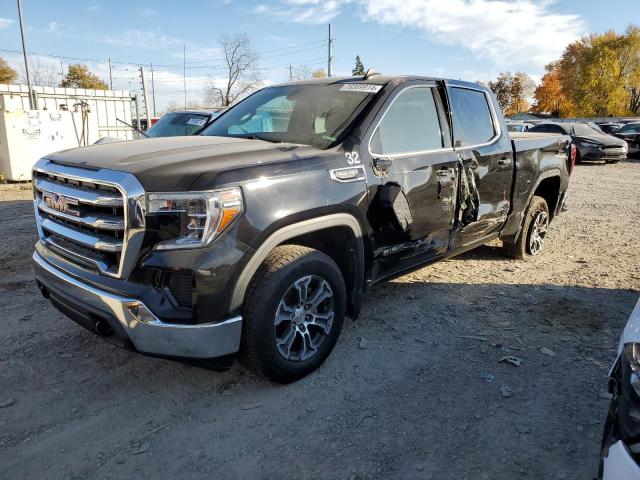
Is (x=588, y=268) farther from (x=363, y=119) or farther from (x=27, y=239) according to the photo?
(x=27, y=239)

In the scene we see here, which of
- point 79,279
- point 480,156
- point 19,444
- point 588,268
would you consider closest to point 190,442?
point 19,444

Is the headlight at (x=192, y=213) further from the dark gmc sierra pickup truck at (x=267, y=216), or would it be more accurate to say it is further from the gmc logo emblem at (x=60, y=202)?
the gmc logo emblem at (x=60, y=202)

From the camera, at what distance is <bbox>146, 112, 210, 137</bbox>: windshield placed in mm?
8617

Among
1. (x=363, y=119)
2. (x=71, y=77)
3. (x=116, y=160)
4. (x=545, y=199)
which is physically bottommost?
(x=545, y=199)

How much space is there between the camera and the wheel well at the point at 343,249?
3.24 metres

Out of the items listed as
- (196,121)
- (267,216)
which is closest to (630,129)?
(196,121)

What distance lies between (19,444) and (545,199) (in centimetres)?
587

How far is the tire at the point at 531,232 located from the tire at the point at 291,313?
3224 mm

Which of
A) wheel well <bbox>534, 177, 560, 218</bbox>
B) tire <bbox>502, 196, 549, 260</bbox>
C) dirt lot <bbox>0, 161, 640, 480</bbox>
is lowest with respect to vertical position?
dirt lot <bbox>0, 161, 640, 480</bbox>

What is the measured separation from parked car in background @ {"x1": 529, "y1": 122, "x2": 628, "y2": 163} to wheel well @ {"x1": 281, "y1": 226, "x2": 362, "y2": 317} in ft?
56.6

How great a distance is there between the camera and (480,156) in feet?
14.5

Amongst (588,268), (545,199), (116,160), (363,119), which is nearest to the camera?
(116,160)

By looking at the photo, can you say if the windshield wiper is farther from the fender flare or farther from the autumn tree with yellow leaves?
the autumn tree with yellow leaves

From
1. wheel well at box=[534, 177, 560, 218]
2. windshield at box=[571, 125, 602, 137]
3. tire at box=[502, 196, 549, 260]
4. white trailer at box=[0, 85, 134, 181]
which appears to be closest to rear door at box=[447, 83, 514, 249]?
tire at box=[502, 196, 549, 260]
